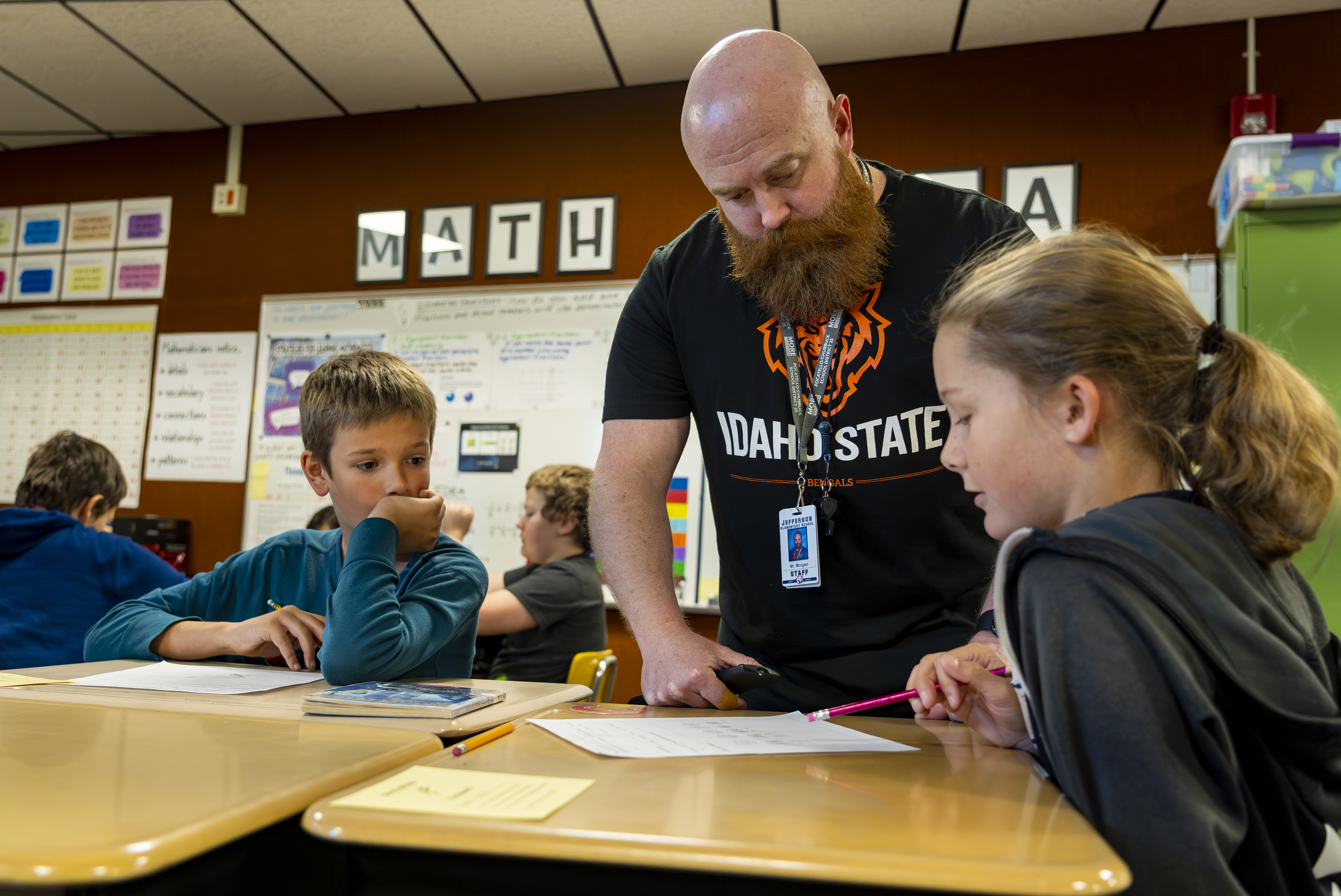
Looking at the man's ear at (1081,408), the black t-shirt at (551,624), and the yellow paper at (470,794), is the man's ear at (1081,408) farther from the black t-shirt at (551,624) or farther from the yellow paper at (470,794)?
the black t-shirt at (551,624)

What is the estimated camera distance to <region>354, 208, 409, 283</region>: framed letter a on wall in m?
4.04

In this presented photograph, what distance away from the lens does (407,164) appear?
409cm

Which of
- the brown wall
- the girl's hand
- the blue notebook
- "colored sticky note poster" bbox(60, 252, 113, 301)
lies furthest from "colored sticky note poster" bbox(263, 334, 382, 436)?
the girl's hand

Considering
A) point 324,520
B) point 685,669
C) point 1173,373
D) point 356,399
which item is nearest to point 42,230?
point 324,520

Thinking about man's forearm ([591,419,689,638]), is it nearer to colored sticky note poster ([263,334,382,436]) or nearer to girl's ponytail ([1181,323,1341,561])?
girl's ponytail ([1181,323,1341,561])

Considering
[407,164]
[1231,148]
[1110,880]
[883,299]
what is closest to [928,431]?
[883,299]

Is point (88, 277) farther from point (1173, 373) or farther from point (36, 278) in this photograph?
point (1173, 373)

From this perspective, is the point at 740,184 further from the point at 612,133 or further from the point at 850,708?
Result: the point at 612,133

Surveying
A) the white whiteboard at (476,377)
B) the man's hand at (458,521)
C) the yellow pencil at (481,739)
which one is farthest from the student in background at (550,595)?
the yellow pencil at (481,739)

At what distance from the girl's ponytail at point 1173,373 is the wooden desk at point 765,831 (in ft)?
0.98

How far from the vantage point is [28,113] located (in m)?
4.18

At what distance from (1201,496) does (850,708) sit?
0.42 meters

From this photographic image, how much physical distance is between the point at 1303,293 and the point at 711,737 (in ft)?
8.98

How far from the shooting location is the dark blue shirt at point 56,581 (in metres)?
2.29
